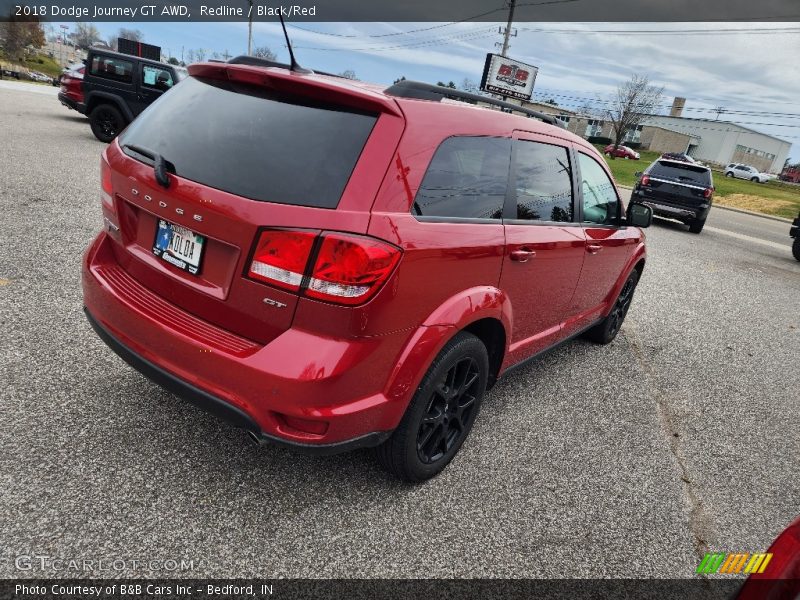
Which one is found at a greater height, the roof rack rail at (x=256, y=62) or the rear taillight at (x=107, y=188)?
the roof rack rail at (x=256, y=62)

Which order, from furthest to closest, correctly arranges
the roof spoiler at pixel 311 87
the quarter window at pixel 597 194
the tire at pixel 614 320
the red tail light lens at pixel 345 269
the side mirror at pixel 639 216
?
the tire at pixel 614 320, the side mirror at pixel 639 216, the quarter window at pixel 597 194, the roof spoiler at pixel 311 87, the red tail light lens at pixel 345 269

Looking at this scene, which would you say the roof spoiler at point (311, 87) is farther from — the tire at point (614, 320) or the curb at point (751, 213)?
the curb at point (751, 213)

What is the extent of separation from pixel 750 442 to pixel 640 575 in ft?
6.22

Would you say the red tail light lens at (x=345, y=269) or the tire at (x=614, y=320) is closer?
the red tail light lens at (x=345, y=269)

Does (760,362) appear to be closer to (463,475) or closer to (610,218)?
(610,218)

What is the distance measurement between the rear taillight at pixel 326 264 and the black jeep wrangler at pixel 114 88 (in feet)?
38.7

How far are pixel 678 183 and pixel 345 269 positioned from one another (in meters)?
14.5

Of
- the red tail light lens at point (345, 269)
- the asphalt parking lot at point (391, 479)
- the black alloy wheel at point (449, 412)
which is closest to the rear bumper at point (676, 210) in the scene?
the asphalt parking lot at point (391, 479)

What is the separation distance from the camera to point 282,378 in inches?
77.6

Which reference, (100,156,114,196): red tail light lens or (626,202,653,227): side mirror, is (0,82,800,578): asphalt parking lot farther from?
(626,202,653,227): side mirror

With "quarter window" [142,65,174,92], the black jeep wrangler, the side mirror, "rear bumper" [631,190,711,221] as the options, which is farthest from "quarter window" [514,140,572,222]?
"quarter window" [142,65,174,92]

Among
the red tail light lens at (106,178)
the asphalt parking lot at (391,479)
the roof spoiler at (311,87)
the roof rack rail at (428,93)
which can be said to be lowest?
the asphalt parking lot at (391,479)

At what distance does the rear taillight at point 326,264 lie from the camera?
6.37 ft

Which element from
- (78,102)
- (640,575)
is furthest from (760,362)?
(78,102)
